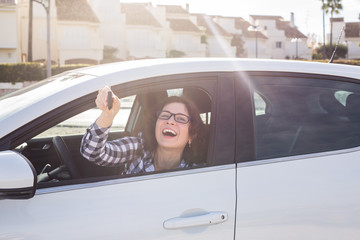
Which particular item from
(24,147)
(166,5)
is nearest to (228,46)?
(166,5)

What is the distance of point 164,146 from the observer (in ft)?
8.71

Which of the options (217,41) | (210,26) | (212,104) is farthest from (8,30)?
(212,104)

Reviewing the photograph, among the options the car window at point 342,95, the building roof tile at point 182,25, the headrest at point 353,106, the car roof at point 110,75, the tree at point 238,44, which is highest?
the building roof tile at point 182,25

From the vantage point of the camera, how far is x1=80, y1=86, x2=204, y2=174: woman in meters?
2.57

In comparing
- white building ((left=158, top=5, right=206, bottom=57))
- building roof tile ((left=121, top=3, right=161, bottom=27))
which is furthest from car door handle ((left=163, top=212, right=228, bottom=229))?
white building ((left=158, top=5, right=206, bottom=57))

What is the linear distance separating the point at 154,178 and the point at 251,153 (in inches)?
18.3

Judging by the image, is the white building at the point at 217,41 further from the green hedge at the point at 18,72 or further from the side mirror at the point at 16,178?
the side mirror at the point at 16,178

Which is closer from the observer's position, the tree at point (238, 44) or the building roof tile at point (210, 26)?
the building roof tile at point (210, 26)

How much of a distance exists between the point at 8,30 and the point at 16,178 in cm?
4539

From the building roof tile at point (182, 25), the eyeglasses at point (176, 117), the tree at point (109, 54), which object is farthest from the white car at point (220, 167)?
the building roof tile at point (182, 25)

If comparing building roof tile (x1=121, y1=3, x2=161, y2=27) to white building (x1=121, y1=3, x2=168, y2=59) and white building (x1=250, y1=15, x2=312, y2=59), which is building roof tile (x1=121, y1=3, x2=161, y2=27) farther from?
white building (x1=250, y1=15, x2=312, y2=59)

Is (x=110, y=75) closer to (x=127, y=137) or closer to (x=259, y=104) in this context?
(x=127, y=137)

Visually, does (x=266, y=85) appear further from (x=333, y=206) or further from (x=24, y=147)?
(x=24, y=147)

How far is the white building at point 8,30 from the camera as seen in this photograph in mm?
43562
